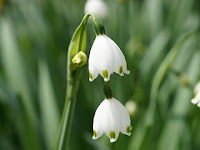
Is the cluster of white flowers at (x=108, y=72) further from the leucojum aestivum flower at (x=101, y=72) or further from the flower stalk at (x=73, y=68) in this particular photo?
the flower stalk at (x=73, y=68)

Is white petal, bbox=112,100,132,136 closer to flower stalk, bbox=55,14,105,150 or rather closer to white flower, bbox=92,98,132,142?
white flower, bbox=92,98,132,142

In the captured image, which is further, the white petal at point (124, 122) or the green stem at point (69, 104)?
the green stem at point (69, 104)

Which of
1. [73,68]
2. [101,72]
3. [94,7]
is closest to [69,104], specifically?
[73,68]

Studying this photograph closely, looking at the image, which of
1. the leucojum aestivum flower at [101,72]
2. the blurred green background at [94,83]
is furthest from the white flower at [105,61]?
the blurred green background at [94,83]

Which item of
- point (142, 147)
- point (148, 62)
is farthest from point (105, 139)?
point (148, 62)

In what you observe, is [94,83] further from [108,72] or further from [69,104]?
[108,72]

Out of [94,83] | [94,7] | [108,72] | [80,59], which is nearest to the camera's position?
[108,72]

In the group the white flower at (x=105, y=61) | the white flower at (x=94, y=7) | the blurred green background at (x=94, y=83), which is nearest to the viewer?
the white flower at (x=105, y=61)

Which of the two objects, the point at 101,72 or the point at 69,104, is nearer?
the point at 101,72
